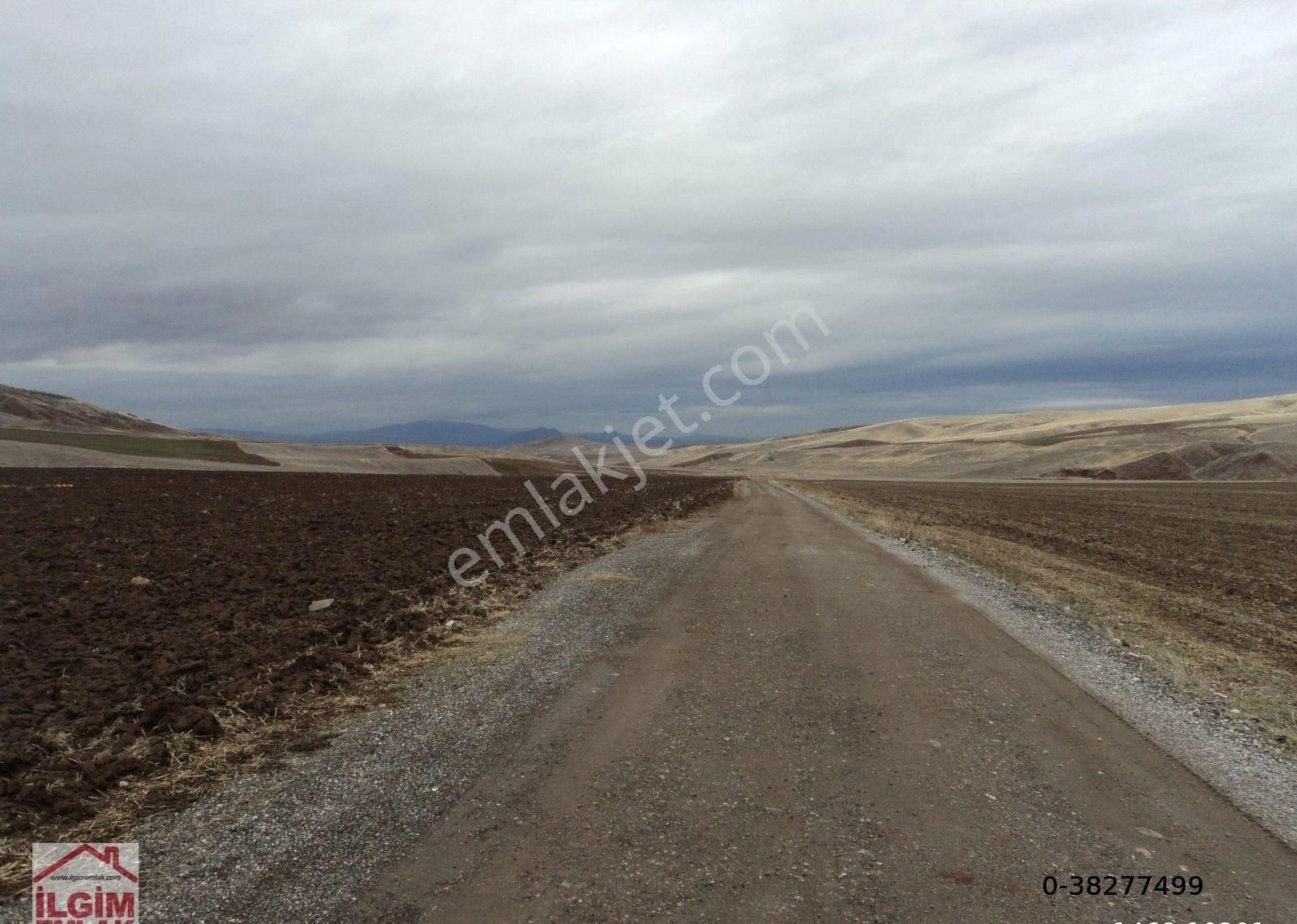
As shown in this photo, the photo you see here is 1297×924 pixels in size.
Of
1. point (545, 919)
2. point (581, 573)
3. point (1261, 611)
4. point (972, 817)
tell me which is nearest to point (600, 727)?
point (545, 919)

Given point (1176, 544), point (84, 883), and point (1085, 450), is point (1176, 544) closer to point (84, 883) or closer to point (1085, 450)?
point (84, 883)

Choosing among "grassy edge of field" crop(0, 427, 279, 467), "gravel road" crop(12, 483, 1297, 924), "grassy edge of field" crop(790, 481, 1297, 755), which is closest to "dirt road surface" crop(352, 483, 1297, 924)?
"gravel road" crop(12, 483, 1297, 924)

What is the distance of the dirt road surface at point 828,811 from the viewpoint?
397 centimetres

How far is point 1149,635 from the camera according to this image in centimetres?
1021

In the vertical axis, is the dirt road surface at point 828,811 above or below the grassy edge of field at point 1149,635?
above

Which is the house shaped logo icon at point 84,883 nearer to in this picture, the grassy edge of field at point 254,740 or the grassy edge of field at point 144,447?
the grassy edge of field at point 254,740

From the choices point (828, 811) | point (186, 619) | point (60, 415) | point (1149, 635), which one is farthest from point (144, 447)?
point (60, 415)

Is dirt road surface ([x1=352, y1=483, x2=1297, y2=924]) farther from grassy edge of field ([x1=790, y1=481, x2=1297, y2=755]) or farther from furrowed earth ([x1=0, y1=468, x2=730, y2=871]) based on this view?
furrowed earth ([x1=0, y1=468, x2=730, y2=871])

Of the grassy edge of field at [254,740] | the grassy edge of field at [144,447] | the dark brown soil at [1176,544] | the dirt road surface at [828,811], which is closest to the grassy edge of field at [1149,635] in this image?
the dark brown soil at [1176,544]

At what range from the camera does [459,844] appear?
177 inches

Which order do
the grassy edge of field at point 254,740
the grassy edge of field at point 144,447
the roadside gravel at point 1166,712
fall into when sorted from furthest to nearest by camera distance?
the grassy edge of field at point 144,447, the roadside gravel at point 1166,712, the grassy edge of field at point 254,740

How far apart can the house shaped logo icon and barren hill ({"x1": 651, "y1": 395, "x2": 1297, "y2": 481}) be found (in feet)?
322

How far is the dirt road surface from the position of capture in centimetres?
397

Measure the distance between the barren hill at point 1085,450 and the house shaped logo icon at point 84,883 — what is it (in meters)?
98.2
